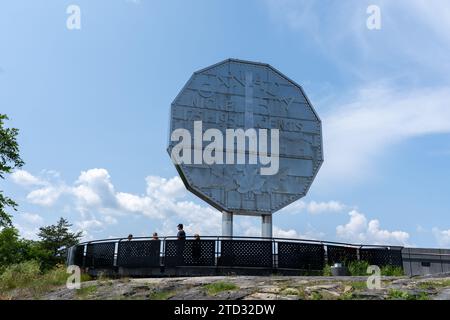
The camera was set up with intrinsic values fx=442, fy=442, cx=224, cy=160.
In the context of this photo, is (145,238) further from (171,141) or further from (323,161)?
(323,161)

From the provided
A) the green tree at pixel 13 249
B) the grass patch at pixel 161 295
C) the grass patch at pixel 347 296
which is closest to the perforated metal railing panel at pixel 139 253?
the grass patch at pixel 161 295

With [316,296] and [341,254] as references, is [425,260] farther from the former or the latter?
[316,296]

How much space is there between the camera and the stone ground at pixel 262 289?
9.55 metres

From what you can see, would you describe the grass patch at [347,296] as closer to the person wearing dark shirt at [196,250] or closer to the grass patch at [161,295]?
the grass patch at [161,295]

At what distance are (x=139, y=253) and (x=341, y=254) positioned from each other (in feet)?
23.1

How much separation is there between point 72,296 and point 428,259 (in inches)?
828

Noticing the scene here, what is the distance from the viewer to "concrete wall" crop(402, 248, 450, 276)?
25.3 metres

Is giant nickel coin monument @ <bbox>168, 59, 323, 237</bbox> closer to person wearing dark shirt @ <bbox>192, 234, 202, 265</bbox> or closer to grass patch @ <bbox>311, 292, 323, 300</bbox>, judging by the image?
person wearing dark shirt @ <bbox>192, 234, 202, 265</bbox>

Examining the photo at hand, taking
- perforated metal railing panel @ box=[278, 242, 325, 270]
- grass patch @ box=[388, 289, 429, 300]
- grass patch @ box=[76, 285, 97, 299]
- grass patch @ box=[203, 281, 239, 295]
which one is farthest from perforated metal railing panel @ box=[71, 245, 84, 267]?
grass patch @ box=[388, 289, 429, 300]

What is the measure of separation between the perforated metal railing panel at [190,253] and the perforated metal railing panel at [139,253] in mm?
392

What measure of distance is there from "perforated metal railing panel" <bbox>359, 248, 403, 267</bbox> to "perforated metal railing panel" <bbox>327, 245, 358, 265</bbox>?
1.38ft

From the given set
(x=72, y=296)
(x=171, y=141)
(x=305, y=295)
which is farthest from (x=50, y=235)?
(x=305, y=295)

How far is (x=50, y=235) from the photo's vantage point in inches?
2074

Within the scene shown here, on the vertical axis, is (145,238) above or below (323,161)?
below
